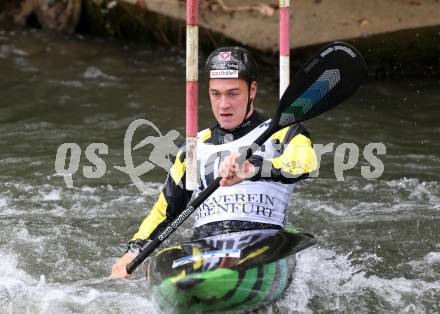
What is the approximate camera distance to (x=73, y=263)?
511 centimetres

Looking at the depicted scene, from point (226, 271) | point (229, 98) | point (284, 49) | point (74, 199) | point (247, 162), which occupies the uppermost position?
point (284, 49)

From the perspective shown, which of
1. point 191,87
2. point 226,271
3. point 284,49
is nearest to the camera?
point 226,271

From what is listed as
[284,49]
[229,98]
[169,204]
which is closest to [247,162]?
[229,98]

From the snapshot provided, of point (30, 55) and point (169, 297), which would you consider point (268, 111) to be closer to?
point (30, 55)

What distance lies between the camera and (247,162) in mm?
4031

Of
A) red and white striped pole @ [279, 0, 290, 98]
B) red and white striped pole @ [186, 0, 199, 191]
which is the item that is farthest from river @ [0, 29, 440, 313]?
red and white striped pole @ [279, 0, 290, 98]

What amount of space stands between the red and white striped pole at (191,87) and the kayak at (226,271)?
403 mm

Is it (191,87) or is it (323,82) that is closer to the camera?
(191,87)

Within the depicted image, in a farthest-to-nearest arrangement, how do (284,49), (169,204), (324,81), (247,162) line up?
1. (284,49)
2. (169,204)
3. (324,81)
4. (247,162)

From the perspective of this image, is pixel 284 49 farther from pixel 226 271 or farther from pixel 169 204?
pixel 226 271

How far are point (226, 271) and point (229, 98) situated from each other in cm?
98

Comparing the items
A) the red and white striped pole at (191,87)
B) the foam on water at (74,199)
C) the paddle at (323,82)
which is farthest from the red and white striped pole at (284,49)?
the foam on water at (74,199)

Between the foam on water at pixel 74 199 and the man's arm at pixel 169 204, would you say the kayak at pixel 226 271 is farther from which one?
the foam on water at pixel 74 199

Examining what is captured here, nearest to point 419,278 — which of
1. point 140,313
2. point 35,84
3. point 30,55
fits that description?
point 140,313
